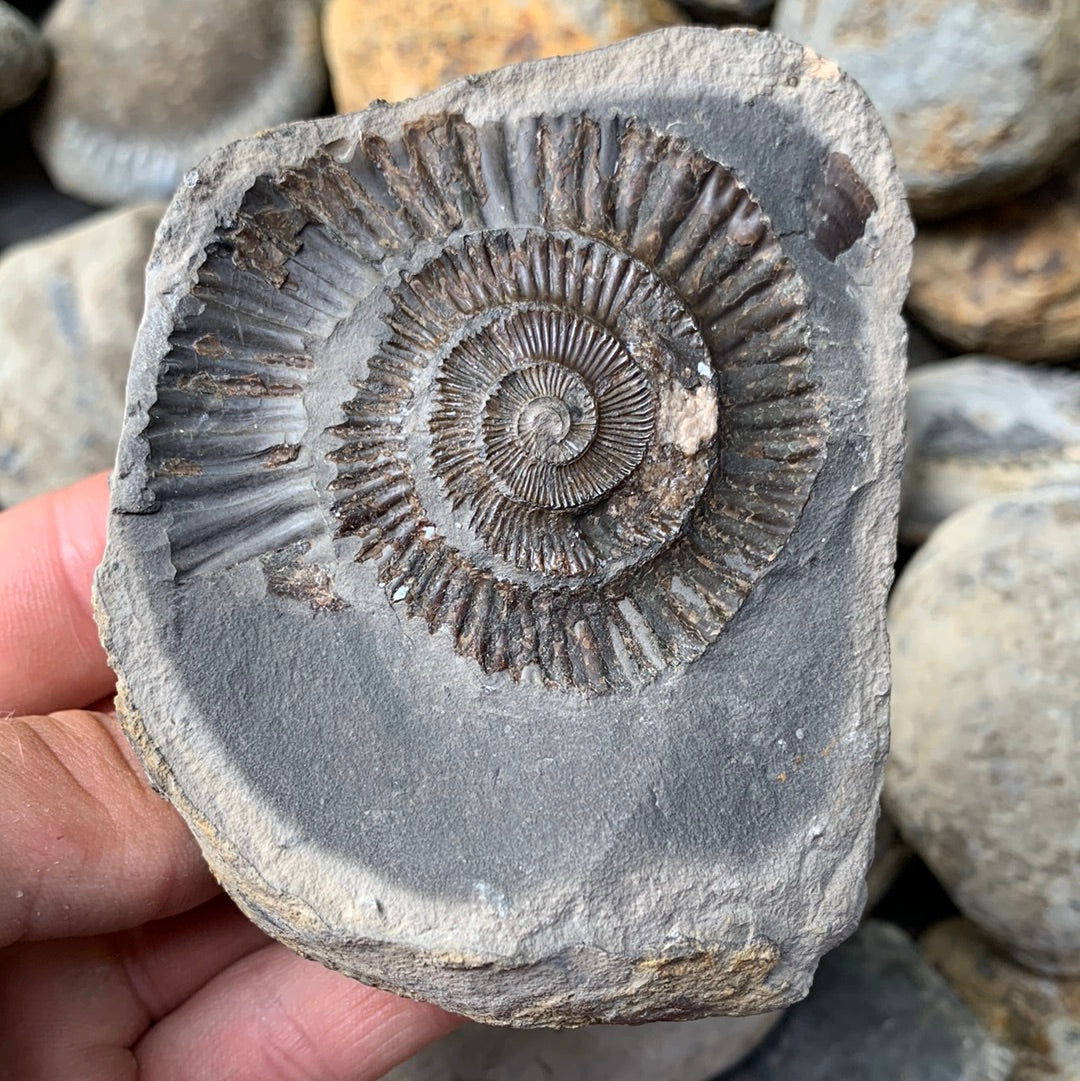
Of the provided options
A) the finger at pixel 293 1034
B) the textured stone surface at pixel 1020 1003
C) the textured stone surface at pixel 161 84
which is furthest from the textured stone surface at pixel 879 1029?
the textured stone surface at pixel 161 84

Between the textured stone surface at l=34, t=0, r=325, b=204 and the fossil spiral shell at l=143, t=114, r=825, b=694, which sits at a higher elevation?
the textured stone surface at l=34, t=0, r=325, b=204

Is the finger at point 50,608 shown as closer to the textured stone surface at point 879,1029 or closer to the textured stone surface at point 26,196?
the textured stone surface at point 26,196

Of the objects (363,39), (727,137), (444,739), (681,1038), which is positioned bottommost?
(681,1038)

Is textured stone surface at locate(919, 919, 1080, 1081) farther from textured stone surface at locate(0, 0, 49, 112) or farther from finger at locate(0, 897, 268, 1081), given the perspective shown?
textured stone surface at locate(0, 0, 49, 112)

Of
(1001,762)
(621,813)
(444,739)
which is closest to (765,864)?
(621,813)

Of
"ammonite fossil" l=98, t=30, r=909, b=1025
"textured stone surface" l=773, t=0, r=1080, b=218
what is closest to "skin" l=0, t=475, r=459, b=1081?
"ammonite fossil" l=98, t=30, r=909, b=1025

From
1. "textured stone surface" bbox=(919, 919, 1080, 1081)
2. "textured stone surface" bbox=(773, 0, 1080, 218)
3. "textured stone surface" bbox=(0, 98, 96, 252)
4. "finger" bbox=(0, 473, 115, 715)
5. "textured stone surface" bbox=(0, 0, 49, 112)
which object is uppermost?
"textured stone surface" bbox=(0, 0, 49, 112)

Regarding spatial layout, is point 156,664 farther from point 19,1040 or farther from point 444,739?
point 19,1040

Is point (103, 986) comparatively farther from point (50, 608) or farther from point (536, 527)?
point (536, 527)
